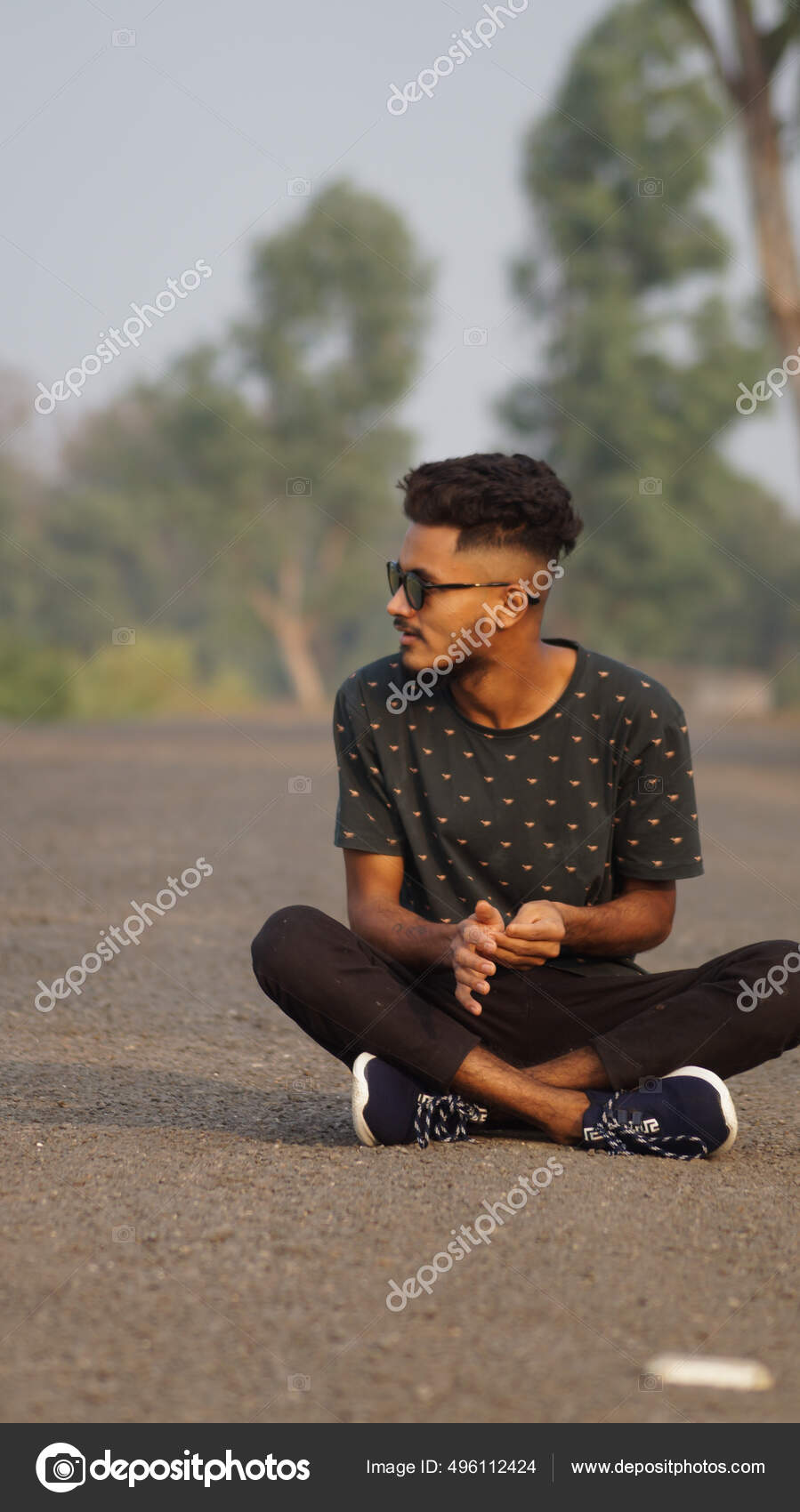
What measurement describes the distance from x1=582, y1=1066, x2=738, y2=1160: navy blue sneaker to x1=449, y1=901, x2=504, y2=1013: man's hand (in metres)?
0.41

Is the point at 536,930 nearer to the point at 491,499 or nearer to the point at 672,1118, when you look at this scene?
the point at 672,1118

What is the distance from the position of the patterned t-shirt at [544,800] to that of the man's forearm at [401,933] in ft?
0.42

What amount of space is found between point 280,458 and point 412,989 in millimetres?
46463

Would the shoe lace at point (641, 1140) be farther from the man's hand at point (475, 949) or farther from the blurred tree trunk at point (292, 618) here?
the blurred tree trunk at point (292, 618)

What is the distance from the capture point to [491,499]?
3.46 metres

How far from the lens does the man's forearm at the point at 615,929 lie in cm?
341

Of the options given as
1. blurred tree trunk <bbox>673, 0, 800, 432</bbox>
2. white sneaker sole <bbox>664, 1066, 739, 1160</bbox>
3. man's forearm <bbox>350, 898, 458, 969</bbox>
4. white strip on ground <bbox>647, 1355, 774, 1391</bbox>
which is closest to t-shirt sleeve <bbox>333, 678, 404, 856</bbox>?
man's forearm <bbox>350, 898, 458, 969</bbox>

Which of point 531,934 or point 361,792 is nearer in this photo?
point 531,934

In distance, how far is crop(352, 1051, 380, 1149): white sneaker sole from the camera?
11.0 feet

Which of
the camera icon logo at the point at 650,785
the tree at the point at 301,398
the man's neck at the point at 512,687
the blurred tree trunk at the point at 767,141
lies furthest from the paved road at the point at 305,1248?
the tree at the point at 301,398

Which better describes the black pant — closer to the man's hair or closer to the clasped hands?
the clasped hands

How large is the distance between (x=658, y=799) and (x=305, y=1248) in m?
1.29
